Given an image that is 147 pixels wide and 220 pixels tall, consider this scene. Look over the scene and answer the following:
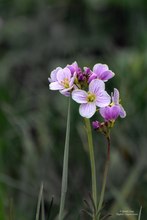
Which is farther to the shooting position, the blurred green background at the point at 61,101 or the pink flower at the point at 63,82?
the blurred green background at the point at 61,101

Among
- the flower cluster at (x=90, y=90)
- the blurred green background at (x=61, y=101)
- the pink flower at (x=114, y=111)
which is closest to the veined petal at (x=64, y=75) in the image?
the flower cluster at (x=90, y=90)

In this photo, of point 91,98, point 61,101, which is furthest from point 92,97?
point 61,101

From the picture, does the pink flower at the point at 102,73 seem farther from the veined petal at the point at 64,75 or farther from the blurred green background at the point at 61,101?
the blurred green background at the point at 61,101

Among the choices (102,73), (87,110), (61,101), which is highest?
(61,101)

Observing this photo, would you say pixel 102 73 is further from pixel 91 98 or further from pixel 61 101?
pixel 61 101

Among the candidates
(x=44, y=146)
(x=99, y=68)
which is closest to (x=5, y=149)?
(x=44, y=146)

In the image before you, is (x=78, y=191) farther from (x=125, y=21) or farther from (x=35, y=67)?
(x=125, y=21)
